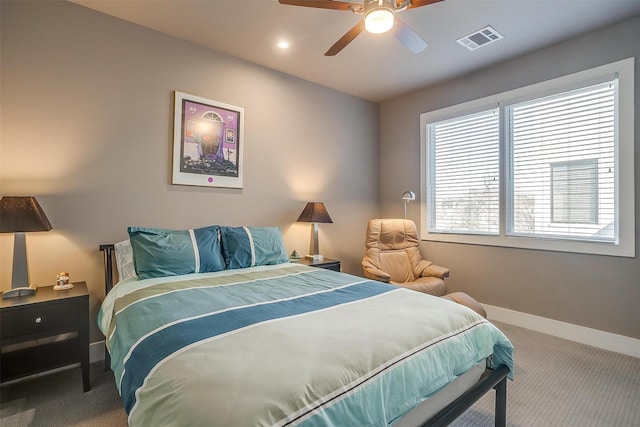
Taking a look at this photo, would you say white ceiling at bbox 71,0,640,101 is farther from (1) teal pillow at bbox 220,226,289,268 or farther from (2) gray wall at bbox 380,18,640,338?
(1) teal pillow at bbox 220,226,289,268

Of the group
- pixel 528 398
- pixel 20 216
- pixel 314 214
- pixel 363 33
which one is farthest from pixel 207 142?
pixel 528 398

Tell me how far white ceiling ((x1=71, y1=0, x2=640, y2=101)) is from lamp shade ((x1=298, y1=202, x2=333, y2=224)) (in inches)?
63.9

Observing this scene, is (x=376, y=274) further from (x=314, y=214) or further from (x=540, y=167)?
(x=540, y=167)

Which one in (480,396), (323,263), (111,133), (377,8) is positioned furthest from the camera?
(323,263)

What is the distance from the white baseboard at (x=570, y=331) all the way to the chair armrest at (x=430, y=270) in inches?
27.8

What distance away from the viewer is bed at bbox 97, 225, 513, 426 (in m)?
0.93

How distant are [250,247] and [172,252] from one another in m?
0.66

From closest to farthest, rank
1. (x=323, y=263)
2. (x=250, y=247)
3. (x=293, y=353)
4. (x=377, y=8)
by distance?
1. (x=293, y=353)
2. (x=377, y=8)
3. (x=250, y=247)
4. (x=323, y=263)

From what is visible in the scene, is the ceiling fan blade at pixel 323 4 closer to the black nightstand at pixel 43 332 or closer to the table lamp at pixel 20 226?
the table lamp at pixel 20 226

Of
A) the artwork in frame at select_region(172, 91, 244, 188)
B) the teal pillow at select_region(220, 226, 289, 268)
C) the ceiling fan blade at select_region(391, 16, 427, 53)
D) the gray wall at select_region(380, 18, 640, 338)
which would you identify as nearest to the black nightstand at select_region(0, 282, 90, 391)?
the teal pillow at select_region(220, 226, 289, 268)

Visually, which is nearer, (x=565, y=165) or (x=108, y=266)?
(x=108, y=266)

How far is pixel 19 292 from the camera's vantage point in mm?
2082

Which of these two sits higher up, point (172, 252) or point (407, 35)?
point (407, 35)

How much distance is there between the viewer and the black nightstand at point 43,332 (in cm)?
190
